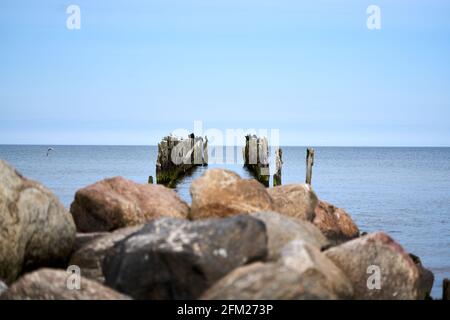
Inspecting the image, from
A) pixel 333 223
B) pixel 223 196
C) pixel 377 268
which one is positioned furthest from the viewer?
pixel 333 223

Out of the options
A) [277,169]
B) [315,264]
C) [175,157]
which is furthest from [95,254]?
[175,157]

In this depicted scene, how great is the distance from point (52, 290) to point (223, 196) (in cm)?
345

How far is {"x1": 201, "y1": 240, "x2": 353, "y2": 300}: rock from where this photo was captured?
21.1ft

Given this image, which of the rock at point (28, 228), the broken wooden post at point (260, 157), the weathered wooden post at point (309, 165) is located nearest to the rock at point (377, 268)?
the rock at point (28, 228)

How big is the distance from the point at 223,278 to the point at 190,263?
47cm

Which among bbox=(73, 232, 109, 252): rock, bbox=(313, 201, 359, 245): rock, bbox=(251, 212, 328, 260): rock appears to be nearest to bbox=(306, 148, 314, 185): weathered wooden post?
bbox=(313, 201, 359, 245): rock

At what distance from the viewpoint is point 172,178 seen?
2884cm

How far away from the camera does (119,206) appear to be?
32.1ft

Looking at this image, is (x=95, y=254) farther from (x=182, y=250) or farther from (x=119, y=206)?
(x=182, y=250)

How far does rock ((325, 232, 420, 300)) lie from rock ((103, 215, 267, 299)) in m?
1.38

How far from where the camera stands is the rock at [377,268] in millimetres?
8031

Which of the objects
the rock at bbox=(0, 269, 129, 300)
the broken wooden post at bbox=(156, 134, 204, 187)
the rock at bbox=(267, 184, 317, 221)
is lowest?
the broken wooden post at bbox=(156, 134, 204, 187)

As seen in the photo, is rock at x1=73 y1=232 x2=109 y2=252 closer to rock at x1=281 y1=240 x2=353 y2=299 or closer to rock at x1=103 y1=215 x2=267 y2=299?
rock at x1=103 y1=215 x2=267 y2=299
